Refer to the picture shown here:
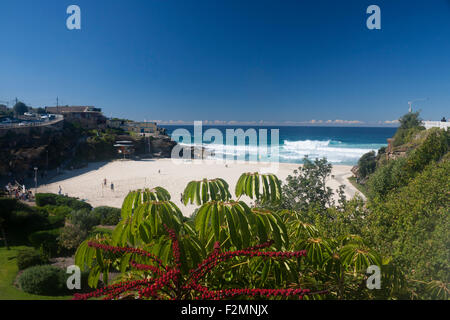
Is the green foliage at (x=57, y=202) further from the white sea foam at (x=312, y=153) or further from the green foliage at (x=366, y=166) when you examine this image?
the white sea foam at (x=312, y=153)

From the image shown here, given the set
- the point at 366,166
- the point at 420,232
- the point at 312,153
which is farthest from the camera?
the point at 312,153

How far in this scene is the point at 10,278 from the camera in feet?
29.1

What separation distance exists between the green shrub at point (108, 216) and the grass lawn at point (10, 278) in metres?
5.45

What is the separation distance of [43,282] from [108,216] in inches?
397

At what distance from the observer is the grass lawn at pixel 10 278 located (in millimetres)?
7438

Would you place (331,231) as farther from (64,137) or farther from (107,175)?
(64,137)

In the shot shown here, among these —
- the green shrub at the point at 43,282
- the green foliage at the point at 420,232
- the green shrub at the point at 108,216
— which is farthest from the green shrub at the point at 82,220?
the green foliage at the point at 420,232

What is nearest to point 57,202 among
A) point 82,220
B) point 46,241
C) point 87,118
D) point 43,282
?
point 82,220

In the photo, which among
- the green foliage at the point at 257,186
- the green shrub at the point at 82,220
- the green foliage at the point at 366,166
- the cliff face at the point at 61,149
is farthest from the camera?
the cliff face at the point at 61,149

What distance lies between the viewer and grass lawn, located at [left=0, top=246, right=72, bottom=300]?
293 inches

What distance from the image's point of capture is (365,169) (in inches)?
1384

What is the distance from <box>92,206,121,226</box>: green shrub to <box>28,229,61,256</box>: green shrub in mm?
4373

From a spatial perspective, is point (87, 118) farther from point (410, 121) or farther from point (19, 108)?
point (410, 121)

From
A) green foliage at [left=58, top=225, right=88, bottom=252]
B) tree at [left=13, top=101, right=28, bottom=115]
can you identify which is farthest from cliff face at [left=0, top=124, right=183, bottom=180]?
green foliage at [left=58, top=225, right=88, bottom=252]
